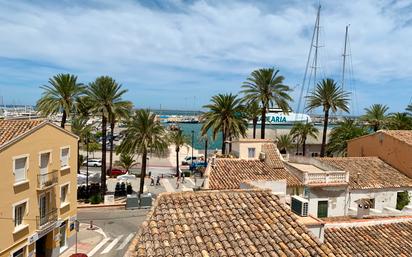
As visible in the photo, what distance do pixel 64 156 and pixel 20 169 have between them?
5404mm

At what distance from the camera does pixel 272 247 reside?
27.0 ft

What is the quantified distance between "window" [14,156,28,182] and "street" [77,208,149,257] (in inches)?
304

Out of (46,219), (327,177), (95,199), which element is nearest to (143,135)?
(95,199)

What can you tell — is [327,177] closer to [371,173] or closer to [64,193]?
[371,173]

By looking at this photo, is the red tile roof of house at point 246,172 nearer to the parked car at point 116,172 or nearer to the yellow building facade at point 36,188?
the yellow building facade at point 36,188

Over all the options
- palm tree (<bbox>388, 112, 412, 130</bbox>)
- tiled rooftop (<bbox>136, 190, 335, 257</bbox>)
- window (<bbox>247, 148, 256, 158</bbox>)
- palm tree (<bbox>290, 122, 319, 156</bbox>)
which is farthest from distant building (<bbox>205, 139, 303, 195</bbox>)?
palm tree (<bbox>290, 122, 319, 156</bbox>)

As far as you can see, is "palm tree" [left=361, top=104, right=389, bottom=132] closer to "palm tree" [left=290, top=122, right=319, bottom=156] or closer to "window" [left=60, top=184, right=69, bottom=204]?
"palm tree" [left=290, top=122, right=319, bottom=156]

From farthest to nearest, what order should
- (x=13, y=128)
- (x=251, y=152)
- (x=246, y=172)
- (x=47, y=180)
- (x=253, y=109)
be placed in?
(x=253, y=109) → (x=251, y=152) → (x=246, y=172) → (x=47, y=180) → (x=13, y=128)

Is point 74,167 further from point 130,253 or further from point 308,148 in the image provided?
point 308,148

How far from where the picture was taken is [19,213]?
76.3 feet

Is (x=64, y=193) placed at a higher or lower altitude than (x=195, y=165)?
higher

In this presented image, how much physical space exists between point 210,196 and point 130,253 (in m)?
3.12

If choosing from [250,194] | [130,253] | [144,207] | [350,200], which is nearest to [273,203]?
[250,194]

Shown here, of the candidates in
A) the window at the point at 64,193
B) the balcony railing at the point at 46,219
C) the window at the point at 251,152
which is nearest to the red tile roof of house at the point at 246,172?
the window at the point at 251,152
